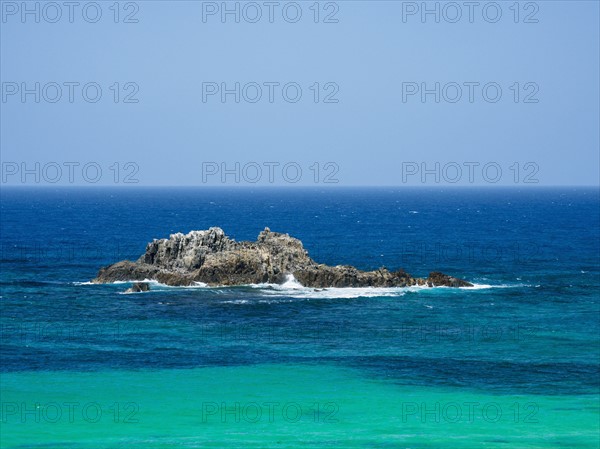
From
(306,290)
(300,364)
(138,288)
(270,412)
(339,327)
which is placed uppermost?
(138,288)

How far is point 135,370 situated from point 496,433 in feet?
81.9

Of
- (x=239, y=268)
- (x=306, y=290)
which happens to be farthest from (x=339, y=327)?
(x=239, y=268)

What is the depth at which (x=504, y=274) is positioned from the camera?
11100 centimetres

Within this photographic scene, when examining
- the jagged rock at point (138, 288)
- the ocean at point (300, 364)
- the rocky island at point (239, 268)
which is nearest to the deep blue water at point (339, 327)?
the ocean at point (300, 364)

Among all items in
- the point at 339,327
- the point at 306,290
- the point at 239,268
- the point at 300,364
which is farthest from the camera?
the point at 239,268

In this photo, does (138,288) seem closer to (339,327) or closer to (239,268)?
(239,268)

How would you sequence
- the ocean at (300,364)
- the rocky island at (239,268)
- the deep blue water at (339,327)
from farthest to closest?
the rocky island at (239,268), the deep blue water at (339,327), the ocean at (300,364)

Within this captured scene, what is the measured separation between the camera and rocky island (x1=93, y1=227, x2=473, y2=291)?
94.1 metres

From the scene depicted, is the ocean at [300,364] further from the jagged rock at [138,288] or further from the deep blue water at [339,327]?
the jagged rock at [138,288]

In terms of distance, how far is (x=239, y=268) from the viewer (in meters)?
94.7

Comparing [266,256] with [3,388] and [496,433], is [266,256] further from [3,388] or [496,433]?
[496,433]

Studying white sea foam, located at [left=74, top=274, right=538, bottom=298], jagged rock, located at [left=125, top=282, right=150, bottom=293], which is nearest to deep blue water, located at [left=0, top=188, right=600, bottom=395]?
white sea foam, located at [left=74, top=274, right=538, bottom=298]

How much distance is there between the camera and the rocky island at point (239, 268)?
94.1 meters

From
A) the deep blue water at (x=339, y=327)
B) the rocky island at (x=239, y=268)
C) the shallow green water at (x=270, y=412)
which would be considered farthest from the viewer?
the rocky island at (x=239, y=268)
